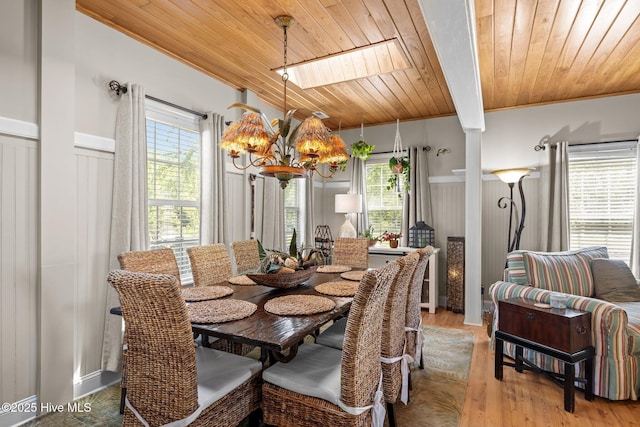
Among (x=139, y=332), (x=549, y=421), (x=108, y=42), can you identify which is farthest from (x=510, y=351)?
(x=108, y=42)

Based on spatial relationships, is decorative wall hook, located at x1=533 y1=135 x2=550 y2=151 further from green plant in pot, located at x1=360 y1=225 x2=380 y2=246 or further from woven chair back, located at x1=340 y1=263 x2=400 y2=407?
woven chair back, located at x1=340 y1=263 x2=400 y2=407

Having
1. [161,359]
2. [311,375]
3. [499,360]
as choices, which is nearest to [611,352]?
[499,360]

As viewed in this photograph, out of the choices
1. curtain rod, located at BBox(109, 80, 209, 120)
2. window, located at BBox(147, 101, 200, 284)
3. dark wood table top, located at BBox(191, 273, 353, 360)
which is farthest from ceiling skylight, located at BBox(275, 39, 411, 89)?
dark wood table top, located at BBox(191, 273, 353, 360)

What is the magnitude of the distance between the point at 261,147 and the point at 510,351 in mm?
2662

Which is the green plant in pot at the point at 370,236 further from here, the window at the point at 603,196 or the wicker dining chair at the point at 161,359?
the wicker dining chair at the point at 161,359

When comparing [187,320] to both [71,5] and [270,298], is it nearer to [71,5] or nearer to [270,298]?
[270,298]

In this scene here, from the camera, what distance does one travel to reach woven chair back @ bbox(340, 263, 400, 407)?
4.82ft

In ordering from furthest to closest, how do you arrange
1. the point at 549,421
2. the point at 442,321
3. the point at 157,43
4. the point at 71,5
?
the point at 442,321 → the point at 157,43 → the point at 71,5 → the point at 549,421

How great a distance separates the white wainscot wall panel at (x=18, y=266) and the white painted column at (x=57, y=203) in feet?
0.19

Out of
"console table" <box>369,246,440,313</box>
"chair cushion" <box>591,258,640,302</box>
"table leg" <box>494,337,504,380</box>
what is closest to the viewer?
"table leg" <box>494,337,504,380</box>

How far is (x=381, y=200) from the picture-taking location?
5.24 metres

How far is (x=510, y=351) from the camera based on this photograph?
9.50 ft

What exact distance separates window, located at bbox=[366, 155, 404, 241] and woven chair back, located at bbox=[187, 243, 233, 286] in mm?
2864

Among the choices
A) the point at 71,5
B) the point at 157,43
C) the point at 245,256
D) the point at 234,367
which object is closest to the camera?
the point at 234,367
